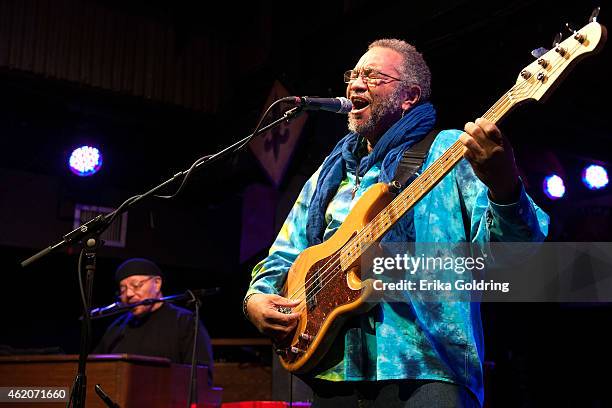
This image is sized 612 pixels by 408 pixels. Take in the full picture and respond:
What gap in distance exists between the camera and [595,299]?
21.8 feet

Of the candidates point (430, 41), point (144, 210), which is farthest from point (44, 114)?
point (430, 41)

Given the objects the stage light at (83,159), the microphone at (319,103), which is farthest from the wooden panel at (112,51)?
the microphone at (319,103)

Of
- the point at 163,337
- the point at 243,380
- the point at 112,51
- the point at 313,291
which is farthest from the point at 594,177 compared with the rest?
the point at 313,291

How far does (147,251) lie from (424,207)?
759cm

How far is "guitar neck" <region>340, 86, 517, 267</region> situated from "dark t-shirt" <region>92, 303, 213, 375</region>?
13.4 ft

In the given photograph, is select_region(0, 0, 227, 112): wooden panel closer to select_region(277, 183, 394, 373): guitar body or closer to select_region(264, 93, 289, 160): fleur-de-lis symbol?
select_region(264, 93, 289, 160): fleur-de-lis symbol

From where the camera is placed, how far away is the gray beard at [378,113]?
9.42ft

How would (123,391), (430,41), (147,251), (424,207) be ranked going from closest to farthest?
(424,207), (123,391), (430,41), (147,251)

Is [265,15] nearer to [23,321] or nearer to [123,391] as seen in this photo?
[123,391]

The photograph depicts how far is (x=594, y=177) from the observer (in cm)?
763

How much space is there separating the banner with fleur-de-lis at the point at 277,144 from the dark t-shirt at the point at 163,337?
→ 158 centimetres

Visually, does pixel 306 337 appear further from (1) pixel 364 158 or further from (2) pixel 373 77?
(2) pixel 373 77

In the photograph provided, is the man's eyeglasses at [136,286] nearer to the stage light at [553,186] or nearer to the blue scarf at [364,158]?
the stage light at [553,186]

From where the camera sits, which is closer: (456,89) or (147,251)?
(456,89)
